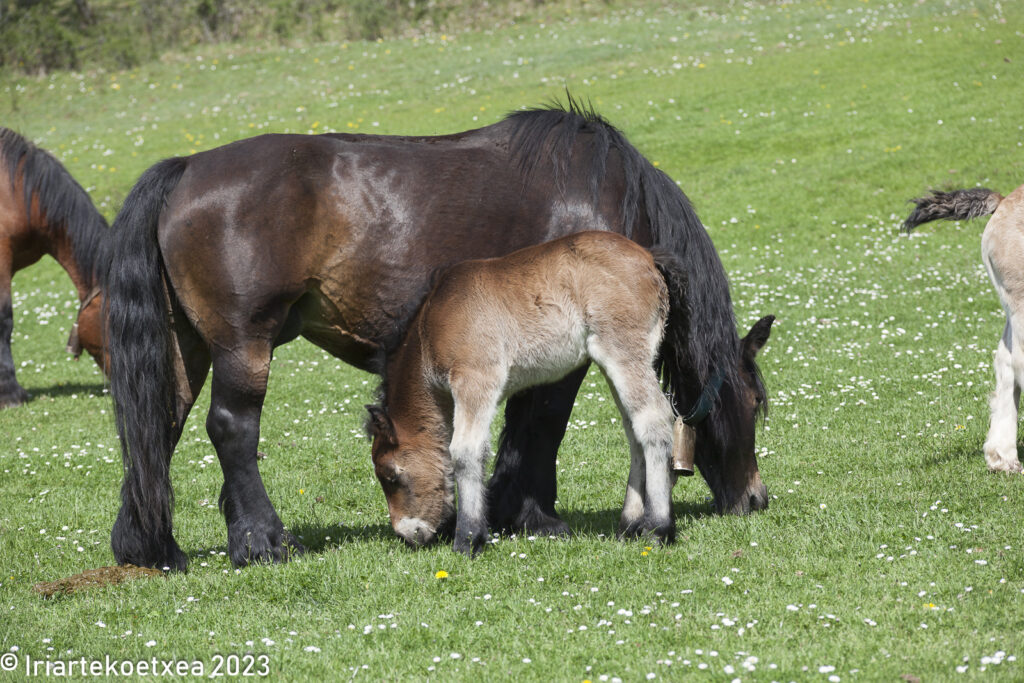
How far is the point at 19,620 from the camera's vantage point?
6.10 metres

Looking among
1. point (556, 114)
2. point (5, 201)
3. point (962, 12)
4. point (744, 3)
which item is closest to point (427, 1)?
point (744, 3)

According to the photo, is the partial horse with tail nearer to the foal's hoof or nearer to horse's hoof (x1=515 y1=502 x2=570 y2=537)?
the foal's hoof

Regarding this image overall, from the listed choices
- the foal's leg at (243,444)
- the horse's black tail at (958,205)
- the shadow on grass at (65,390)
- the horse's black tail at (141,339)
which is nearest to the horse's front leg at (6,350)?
the shadow on grass at (65,390)

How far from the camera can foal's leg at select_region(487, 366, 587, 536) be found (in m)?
7.25

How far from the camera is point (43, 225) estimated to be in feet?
45.4

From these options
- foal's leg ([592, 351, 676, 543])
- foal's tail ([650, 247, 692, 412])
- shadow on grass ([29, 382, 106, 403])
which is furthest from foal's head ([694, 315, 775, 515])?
shadow on grass ([29, 382, 106, 403])

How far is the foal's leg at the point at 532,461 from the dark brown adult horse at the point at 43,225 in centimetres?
795

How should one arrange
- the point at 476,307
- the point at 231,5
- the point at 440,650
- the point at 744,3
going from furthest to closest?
the point at 231,5 < the point at 744,3 < the point at 476,307 < the point at 440,650

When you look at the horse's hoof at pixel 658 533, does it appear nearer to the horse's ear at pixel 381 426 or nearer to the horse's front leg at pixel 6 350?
the horse's ear at pixel 381 426

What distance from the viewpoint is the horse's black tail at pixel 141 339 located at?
681cm

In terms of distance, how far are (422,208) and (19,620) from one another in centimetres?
343

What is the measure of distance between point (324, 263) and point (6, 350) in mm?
8568

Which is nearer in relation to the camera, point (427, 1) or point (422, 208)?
point (422, 208)

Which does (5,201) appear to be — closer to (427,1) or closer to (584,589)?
(584,589)
